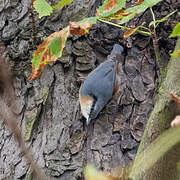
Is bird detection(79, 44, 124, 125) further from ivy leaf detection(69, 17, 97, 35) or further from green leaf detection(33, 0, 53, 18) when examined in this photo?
ivy leaf detection(69, 17, 97, 35)

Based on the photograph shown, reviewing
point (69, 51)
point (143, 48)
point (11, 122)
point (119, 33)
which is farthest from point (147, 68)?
point (11, 122)

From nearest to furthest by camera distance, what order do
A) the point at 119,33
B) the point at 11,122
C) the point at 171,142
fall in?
the point at 11,122, the point at 171,142, the point at 119,33

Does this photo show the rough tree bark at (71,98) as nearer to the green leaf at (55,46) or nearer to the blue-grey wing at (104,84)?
the blue-grey wing at (104,84)

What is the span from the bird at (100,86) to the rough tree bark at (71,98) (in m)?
0.07

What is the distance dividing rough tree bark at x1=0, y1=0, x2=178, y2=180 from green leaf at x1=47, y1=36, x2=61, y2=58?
0.83 meters

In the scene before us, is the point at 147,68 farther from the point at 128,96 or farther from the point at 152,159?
the point at 152,159

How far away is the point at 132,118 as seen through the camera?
7.03ft

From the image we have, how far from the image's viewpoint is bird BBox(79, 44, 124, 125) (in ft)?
7.50

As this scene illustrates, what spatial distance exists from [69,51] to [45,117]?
52cm

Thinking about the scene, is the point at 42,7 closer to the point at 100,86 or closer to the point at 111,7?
the point at 111,7

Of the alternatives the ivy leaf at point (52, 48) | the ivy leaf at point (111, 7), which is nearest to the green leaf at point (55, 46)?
the ivy leaf at point (52, 48)

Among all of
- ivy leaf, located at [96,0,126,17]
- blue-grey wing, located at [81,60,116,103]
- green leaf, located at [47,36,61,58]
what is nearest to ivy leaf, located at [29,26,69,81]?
green leaf, located at [47,36,61,58]

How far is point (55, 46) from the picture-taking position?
139cm

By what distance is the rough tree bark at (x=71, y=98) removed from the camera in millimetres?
2049
